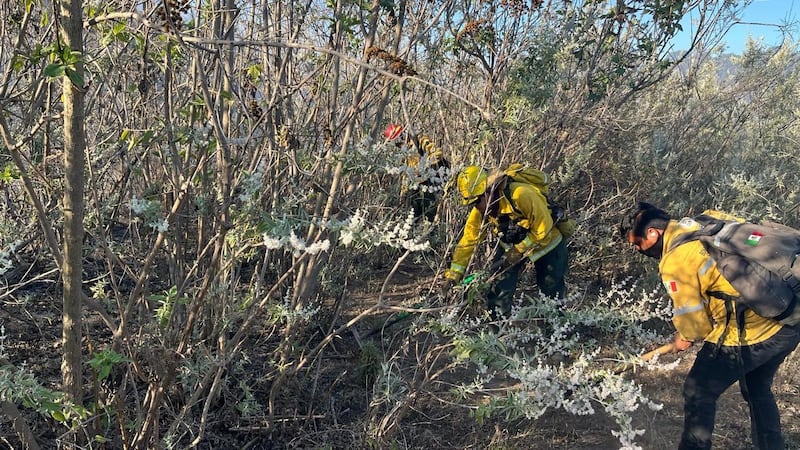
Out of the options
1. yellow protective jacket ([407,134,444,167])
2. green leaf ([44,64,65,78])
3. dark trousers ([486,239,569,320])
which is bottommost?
dark trousers ([486,239,569,320])

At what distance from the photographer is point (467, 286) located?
301 cm

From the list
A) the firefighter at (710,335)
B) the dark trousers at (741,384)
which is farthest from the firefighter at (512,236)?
the dark trousers at (741,384)

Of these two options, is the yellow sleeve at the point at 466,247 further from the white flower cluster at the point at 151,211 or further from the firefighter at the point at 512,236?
the white flower cluster at the point at 151,211

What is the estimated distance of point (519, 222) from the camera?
3.83 m

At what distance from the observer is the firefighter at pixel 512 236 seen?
357cm

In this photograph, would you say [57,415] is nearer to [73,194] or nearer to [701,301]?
[73,194]

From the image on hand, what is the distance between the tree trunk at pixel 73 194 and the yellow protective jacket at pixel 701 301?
99.8 inches

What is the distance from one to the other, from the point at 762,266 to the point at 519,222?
5.12 ft

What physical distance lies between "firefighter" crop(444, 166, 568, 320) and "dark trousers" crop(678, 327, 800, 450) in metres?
0.96

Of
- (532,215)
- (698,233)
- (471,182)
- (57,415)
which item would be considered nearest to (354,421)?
(471,182)

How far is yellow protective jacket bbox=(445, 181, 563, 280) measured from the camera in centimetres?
361

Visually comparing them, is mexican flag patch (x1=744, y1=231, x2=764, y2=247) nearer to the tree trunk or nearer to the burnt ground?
the burnt ground

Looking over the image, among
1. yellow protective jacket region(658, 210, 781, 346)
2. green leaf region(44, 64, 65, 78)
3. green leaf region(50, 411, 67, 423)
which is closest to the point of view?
green leaf region(44, 64, 65, 78)

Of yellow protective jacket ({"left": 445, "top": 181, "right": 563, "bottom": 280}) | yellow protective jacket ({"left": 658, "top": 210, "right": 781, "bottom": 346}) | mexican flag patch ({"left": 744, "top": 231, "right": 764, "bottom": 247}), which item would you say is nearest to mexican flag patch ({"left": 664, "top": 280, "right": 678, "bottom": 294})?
yellow protective jacket ({"left": 658, "top": 210, "right": 781, "bottom": 346})
